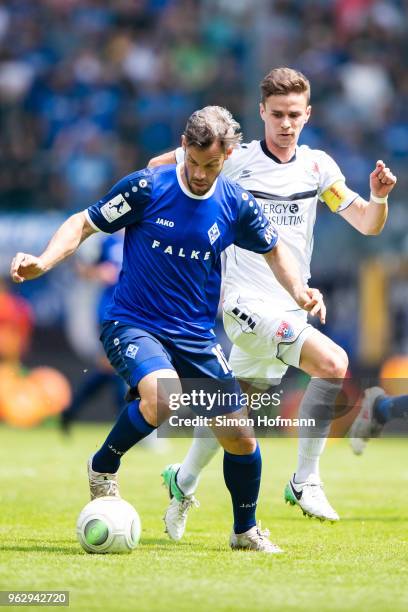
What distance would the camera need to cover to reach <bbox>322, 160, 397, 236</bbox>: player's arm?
24.3 ft

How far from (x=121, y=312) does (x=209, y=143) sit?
108cm

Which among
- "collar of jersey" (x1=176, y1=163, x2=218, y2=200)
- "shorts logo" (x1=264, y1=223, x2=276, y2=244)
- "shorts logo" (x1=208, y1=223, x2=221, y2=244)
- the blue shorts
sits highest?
"collar of jersey" (x1=176, y1=163, x2=218, y2=200)

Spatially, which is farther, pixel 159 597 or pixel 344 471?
pixel 344 471

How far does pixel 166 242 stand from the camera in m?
6.47

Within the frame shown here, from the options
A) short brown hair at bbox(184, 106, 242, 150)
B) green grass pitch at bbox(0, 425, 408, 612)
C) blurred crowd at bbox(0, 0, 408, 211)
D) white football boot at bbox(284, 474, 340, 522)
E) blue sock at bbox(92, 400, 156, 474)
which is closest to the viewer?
green grass pitch at bbox(0, 425, 408, 612)

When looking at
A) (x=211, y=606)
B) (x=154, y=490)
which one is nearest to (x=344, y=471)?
(x=154, y=490)

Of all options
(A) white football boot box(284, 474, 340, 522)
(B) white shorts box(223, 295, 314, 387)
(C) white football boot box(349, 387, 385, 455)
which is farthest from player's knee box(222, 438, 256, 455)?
(C) white football boot box(349, 387, 385, 455)

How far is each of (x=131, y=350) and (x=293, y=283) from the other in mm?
1032

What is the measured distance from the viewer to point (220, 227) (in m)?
6.55

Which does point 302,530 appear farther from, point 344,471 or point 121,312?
point 344,471

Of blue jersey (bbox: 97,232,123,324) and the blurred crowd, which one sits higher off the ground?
the blurred crowd

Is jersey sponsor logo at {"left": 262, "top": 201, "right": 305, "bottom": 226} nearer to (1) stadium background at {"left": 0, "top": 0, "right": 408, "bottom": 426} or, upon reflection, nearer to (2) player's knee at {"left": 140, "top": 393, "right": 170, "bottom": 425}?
(2) player's knee at {"left": 140, "top": 393, "right": 170, "bottom": 425}

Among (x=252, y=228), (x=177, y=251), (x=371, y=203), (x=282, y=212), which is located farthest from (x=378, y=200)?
(x=177, y=251)

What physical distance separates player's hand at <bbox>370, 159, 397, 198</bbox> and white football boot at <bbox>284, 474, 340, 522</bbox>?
1799 millimetres
